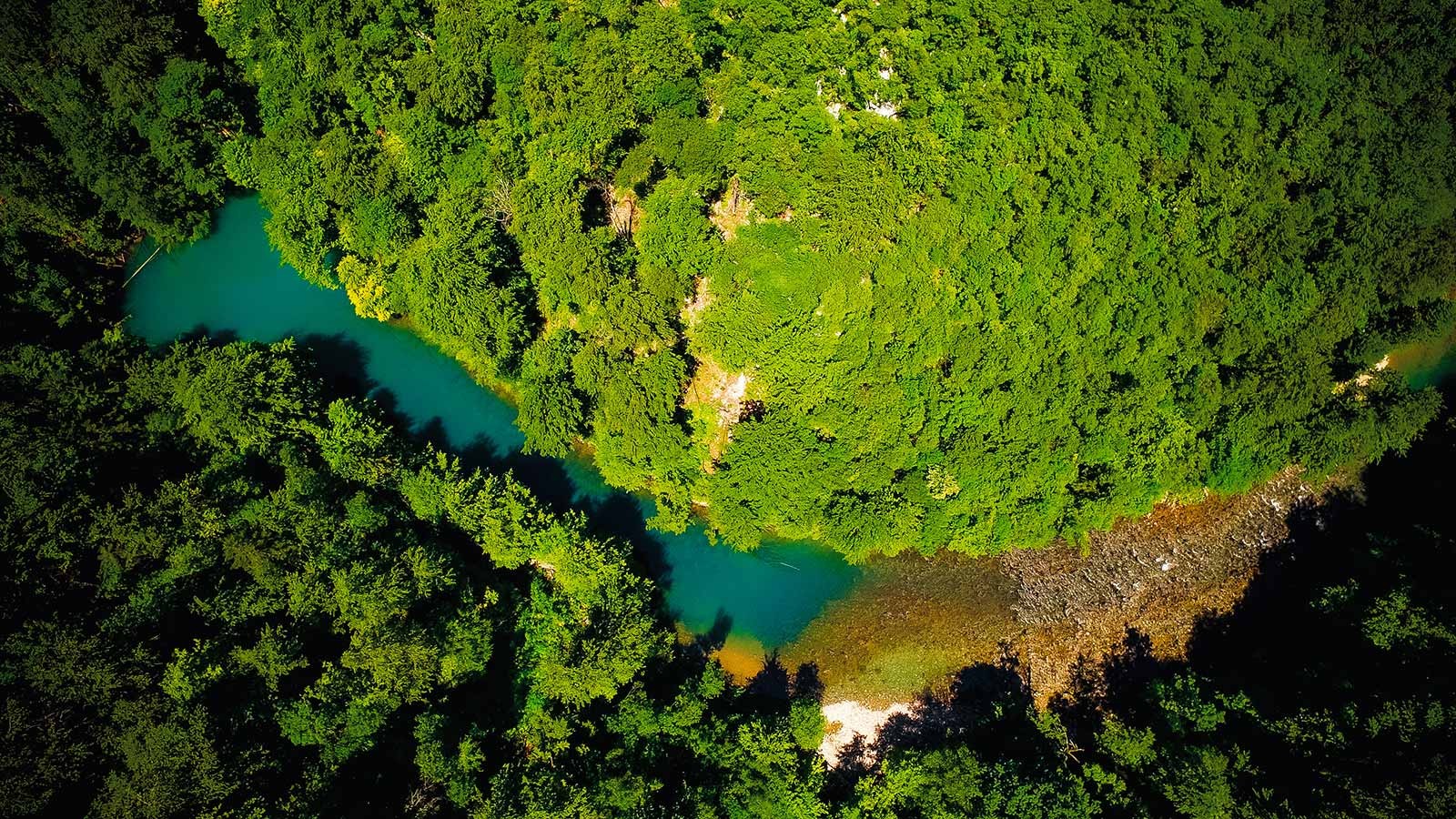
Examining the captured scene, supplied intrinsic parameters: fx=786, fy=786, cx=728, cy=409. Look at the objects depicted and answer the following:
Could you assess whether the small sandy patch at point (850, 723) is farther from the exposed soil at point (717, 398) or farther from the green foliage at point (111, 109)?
the green foliage at point (111, 109)

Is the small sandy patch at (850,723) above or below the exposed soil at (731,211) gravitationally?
below

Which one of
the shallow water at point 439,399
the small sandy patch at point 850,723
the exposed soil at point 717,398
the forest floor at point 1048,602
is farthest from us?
the shallow water at point 439,399

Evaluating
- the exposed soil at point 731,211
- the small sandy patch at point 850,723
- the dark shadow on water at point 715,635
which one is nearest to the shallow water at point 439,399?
the dark shadow on water at point 715,635

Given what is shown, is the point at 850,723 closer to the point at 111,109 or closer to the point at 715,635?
the point at 715,635

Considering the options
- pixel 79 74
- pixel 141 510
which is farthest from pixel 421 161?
pixel 141 510

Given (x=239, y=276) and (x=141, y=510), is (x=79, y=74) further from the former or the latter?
(x=141, y=510)

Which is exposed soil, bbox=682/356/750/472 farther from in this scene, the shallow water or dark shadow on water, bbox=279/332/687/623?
dark shadow on water, bbox=279/332/687/623
